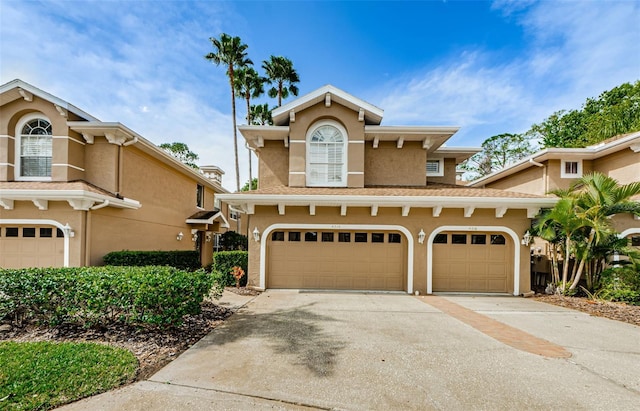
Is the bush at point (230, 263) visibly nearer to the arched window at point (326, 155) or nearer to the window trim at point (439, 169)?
the arched window at point (326, 155)

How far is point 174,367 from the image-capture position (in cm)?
399

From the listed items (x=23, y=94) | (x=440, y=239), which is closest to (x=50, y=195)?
(x=23, y=94)

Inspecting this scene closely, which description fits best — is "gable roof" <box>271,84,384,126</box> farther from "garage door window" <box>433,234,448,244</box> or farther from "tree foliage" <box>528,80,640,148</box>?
"tree foliage" <box>528,80,640,148</box>

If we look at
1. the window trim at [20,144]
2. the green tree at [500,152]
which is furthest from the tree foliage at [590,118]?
the window trim at [20,144]

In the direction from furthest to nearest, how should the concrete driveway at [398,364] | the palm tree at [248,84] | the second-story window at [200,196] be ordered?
the palm tree at [248,84] < the second-story window at [200,196] < the concrete driveway at [398,364]

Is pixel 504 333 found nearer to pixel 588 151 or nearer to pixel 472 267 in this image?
pixel 472 267

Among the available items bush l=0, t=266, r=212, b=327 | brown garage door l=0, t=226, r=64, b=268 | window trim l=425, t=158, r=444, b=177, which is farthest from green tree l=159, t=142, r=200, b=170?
bush l=0, t=266, r=212, b=327

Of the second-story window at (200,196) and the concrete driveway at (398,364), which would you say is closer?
the concrete driveway at (398,364)

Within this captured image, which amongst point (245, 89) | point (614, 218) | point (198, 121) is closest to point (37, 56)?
point (198, 121)

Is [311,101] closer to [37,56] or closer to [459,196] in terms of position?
[459,196]

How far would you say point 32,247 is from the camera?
903cm

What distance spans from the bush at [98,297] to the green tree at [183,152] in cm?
3796

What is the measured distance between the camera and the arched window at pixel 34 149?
10.1m

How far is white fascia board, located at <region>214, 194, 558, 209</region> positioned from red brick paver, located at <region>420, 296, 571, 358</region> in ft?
9.97
